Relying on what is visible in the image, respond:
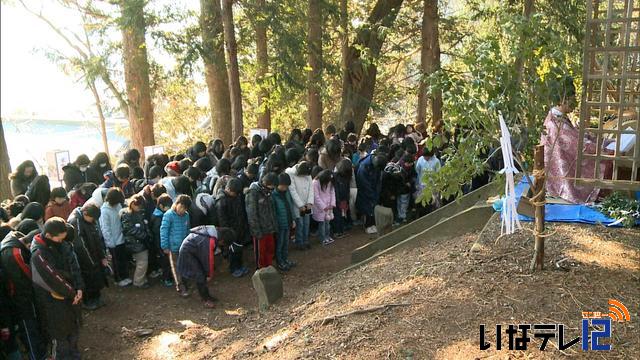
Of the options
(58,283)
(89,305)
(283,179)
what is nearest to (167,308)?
(89,305)

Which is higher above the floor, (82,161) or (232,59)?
(232,59)

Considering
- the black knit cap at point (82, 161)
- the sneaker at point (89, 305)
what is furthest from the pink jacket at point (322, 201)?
the black knit cap at point (82, 161)

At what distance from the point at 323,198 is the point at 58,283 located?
4903 mm

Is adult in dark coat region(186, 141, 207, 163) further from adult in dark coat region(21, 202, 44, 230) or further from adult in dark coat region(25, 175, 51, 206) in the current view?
adult in dark coat region(21, 202, 44, 230)

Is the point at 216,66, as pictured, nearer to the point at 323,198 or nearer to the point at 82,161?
the point at 82,161

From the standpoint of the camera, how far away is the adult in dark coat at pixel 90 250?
7.08 m

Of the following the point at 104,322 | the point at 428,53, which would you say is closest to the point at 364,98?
the point at 428,53

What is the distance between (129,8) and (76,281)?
21.9ft

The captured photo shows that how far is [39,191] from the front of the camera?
8.36 m

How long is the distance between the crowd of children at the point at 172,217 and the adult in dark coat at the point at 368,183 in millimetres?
21

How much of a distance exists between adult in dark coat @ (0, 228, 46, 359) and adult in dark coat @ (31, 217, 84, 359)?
155 mm

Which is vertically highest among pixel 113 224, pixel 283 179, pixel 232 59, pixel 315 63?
pixel 315 63

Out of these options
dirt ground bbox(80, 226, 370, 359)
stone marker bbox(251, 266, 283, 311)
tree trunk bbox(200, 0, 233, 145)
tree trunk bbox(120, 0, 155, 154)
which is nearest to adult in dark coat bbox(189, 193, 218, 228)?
dirt ground bbox(80, 226, 370, 359)

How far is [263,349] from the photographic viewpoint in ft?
17.7
